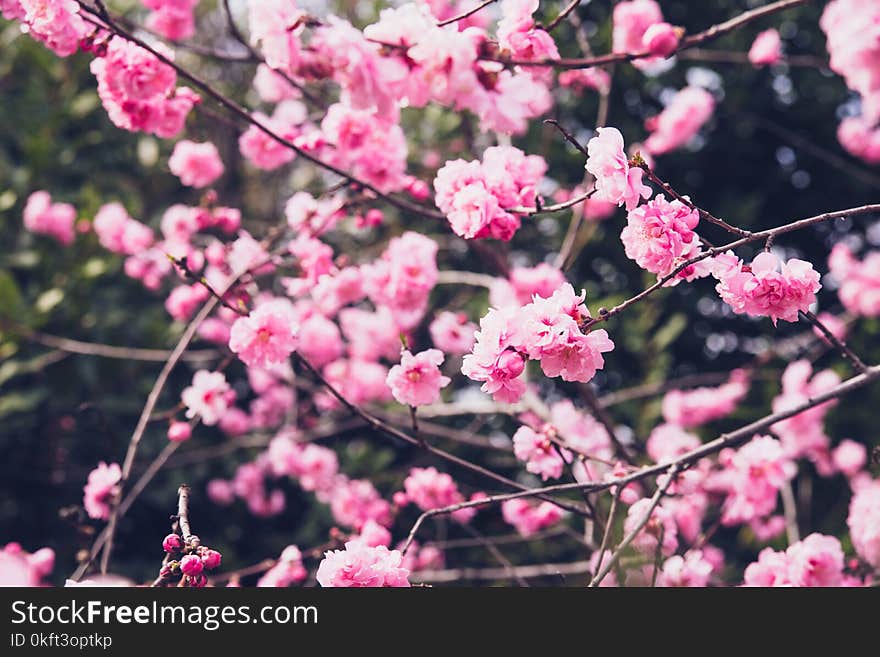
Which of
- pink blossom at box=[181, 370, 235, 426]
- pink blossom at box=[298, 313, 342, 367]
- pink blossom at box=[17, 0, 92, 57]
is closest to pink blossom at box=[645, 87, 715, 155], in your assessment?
pink blossom at box=[298, 313, 342, 367]

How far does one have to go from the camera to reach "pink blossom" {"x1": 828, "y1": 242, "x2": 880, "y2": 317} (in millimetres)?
3375

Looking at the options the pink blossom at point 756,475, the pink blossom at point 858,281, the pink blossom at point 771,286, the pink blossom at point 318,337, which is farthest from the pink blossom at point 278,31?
the pink blossom at point 858,281

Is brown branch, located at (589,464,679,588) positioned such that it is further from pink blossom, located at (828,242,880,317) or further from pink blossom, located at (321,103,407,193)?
pink blossom, located at (828,242,880,317)

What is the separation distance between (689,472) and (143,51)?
1.70 meters

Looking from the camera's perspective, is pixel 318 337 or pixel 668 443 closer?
pixel 668 443

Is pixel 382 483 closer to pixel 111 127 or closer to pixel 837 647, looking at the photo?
pixel 111 127

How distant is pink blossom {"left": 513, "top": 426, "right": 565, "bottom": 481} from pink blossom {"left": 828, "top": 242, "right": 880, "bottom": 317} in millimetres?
2278

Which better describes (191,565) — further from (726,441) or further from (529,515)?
(529,515)

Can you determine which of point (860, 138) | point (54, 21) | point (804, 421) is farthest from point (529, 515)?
point (860, 138)

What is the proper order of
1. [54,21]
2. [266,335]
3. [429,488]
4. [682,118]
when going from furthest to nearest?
1. [682,118]
2. [429,488]
3. [266,335]
4. [54,21]

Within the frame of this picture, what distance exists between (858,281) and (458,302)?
1902 mm

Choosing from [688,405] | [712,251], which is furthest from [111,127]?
[712,251]

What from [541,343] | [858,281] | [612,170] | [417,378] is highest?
[858,281]

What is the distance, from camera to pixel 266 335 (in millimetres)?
1745
